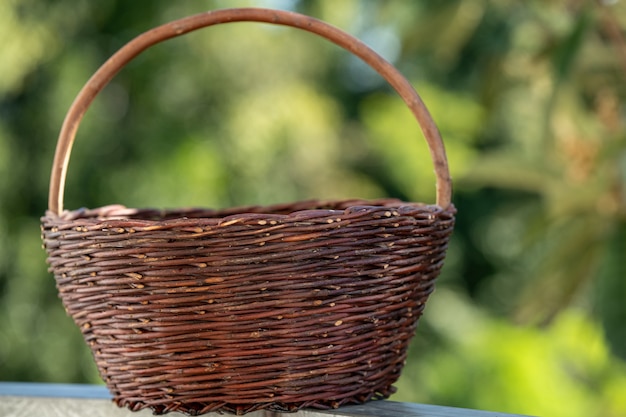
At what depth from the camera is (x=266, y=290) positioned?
2.00ft

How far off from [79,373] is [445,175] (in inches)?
92.6

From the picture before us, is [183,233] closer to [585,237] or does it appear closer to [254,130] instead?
[585,237]

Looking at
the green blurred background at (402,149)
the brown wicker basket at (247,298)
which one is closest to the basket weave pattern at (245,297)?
the brown wicker basket at (247,298)

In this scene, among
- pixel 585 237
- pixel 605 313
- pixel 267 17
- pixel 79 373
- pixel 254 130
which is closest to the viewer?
pixel 267 17

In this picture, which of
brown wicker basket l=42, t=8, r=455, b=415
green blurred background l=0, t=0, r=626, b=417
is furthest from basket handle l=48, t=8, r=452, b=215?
green blurred background l=0, t=0, r=626, b=417

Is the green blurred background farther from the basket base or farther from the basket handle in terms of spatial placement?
the basket base

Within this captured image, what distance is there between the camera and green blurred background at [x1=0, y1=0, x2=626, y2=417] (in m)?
1.24

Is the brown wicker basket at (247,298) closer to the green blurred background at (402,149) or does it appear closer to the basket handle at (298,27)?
the basket handle at (298,27)

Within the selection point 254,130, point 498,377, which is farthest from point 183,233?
point 254,130

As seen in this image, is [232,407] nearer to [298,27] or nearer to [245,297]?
[245,297]

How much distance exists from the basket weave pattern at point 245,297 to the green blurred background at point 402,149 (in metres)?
0.51

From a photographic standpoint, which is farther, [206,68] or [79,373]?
[206,68]

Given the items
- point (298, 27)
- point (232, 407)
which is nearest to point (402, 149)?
point (298, 27)

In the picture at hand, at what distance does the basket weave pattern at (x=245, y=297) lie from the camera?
23.5 inches
